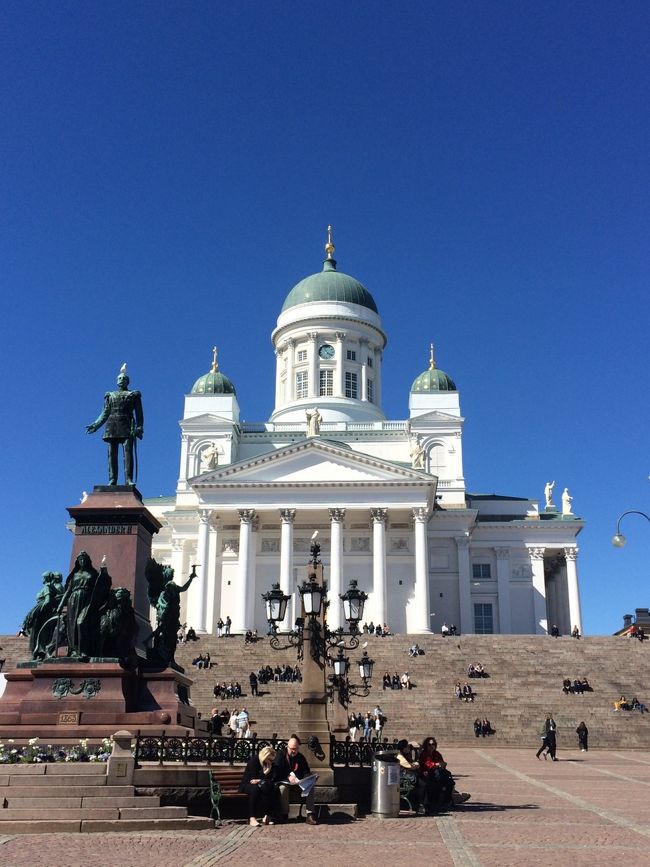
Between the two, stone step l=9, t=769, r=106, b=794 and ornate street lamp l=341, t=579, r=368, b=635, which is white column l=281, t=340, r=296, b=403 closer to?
ornate street lamp l=341, t=579, r=368, b=635

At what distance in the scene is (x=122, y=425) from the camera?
61.2ft

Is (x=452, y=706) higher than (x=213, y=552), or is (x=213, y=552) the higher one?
(x=213, y=552)

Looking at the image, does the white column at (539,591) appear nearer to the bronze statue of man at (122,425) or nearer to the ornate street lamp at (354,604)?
the ornate street lamp at (354,604)

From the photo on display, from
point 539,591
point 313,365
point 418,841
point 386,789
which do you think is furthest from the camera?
point 313,365

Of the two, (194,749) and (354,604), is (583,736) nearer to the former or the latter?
(354,604)

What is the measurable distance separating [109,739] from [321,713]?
408cm

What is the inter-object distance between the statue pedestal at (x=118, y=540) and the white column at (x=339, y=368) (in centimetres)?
5997

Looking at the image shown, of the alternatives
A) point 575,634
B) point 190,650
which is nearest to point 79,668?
point 190,650

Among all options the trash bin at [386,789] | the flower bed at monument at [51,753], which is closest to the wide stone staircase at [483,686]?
the trash bin at [386,789]

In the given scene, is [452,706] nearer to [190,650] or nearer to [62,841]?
[190,650]

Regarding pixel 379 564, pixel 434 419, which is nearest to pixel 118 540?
pixel 379 564

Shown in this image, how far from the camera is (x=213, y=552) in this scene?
204 ft

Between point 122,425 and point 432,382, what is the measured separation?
57.3m

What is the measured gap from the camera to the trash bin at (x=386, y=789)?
1587 centimetres
